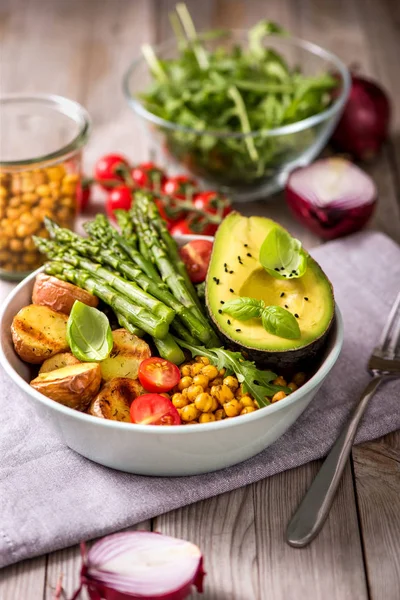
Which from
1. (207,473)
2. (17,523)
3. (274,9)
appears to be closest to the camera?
(17,523)

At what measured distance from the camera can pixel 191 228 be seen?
262 cm

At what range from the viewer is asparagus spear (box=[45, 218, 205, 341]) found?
76.2 inches

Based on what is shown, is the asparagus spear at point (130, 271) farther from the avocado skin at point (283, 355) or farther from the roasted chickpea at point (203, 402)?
the roasted chickpea at point (203, 402)

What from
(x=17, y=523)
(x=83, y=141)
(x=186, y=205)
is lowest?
(x=17, y=523)

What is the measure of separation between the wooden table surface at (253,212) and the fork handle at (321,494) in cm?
3

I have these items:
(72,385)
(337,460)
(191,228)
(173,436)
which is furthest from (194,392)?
(191,228)

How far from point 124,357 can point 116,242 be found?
42cm

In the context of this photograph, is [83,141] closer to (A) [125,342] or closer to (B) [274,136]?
(B) [274,136]

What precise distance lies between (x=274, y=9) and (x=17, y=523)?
3.50m

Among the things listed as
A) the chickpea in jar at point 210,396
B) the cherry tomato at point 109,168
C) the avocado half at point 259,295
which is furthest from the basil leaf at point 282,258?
the cherry tomato at point 109,168

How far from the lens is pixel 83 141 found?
2.59 m

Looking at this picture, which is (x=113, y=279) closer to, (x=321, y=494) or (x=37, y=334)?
(x=37, y=334)

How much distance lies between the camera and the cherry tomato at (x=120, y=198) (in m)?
2.83

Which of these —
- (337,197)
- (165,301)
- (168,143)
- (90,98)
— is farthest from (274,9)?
(165,301)
